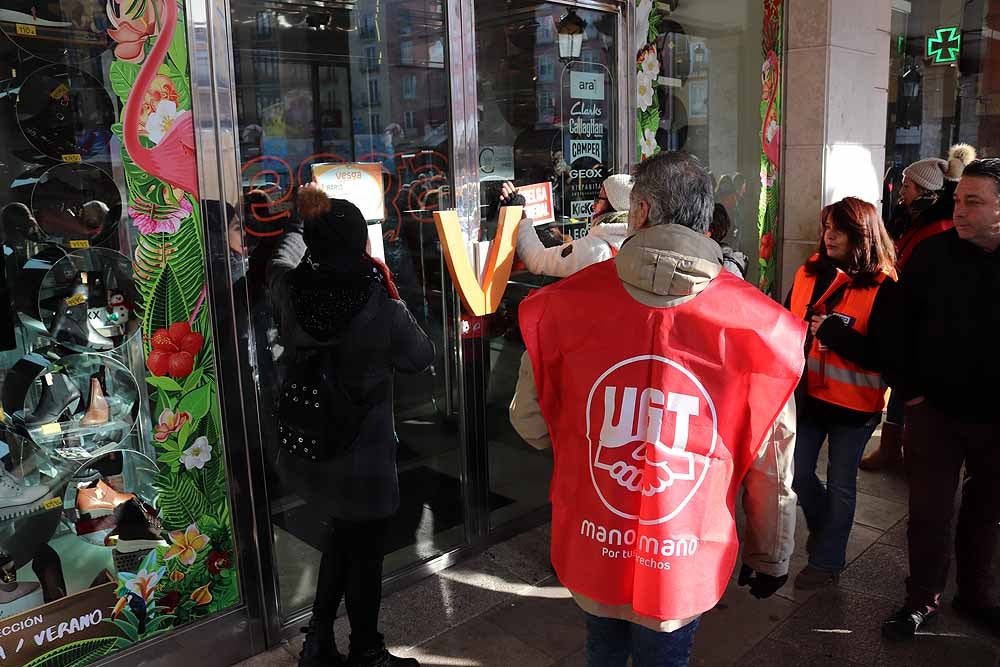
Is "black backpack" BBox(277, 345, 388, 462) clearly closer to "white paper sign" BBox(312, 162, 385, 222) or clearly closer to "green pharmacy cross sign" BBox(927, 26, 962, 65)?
"white paper sign" BBox(312, 162, 385, 222)

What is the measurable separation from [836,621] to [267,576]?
8.08 feet

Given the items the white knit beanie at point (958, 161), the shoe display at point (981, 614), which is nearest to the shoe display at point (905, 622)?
the shoe display at point (981, 614)

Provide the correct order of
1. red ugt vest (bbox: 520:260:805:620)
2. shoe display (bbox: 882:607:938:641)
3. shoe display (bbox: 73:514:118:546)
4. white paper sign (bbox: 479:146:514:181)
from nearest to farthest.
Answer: red ugt vest (bbox: 520:260:805:620) → shoe display (bbox: 73:514:118:546) → shoe display (bbox: 882:607:938:641) → white paper sign (bbox: 479:146:514:181)

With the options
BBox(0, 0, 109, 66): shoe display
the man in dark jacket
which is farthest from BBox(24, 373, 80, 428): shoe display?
the man in dark jacket

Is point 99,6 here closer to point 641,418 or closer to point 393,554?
point 641,418

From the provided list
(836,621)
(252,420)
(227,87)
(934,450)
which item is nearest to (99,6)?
(227,87)

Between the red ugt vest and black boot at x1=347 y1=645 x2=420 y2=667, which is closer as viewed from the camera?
the red ugt vest

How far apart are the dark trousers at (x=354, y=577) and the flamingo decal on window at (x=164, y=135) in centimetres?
140

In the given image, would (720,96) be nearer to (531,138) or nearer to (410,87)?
(531,138)

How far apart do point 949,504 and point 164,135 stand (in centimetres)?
339

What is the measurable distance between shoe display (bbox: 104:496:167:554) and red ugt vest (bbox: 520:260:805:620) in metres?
1.68

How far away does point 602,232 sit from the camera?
12.5 feet

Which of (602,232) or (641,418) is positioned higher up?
(602,232)

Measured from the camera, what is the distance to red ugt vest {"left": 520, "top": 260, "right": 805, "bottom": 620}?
2.17 metres
